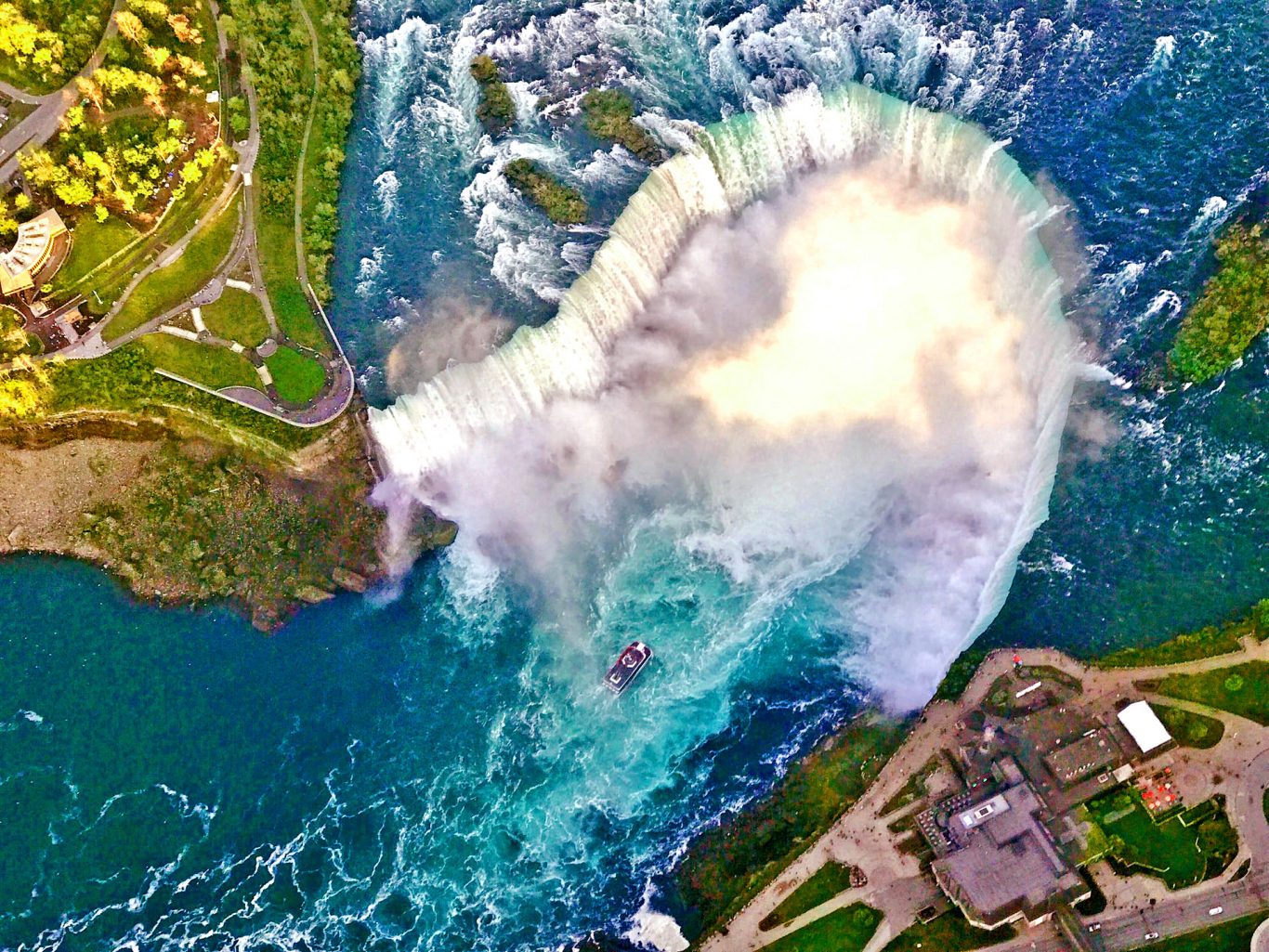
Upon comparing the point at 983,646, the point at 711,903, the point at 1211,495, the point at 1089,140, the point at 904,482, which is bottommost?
the point at 711,903

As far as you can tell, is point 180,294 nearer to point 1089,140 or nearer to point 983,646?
point 983,646

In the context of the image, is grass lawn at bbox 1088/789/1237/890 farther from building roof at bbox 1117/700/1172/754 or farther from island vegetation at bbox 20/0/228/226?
island vegetation at bbox 20/0/228/226

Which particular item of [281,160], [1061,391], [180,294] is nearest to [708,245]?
[1061,391]

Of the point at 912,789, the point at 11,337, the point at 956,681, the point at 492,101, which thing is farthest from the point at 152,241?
the point at 912,789

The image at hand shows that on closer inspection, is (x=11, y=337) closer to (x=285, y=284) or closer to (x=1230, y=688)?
(x=285, y=284)

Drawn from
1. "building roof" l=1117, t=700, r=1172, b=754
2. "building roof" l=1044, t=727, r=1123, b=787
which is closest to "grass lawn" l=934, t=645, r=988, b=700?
"building roof" l=1044, t=727, r=1123, b=787

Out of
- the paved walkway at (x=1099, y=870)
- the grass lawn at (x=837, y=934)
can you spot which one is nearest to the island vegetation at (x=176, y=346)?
the paved walkway at (x=1099, y=870)
